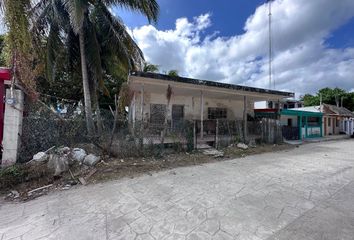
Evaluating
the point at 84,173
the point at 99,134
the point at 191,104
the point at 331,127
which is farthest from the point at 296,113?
the point at 84,173

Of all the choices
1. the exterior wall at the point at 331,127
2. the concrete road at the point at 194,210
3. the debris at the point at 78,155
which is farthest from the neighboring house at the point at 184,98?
the exterior wall at the point at 331,127

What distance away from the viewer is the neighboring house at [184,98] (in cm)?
921

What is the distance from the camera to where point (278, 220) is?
3.40 m

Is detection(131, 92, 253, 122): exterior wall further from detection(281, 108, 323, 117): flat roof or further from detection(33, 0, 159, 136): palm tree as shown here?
detection(281, 108, 323, 117): flat roof

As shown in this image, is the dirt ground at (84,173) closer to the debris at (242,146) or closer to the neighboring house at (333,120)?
the debris at (242,146)

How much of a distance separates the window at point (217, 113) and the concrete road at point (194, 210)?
858cm

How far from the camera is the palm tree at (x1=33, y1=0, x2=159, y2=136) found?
31.9 ft

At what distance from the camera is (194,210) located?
376 centimetres

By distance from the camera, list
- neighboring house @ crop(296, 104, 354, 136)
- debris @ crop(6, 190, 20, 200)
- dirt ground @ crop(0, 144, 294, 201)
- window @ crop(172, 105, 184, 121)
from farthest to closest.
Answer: neighboring house @ crop(296, 104, 354, 136) → window @ crop(172, 105, 184, 121) → dirt ground @ crop(0, 144, 294, 201) → debris @ crop(6, 190, 20, 200)

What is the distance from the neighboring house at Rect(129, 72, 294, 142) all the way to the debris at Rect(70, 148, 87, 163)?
2.08 metres

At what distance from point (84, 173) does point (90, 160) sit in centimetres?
52

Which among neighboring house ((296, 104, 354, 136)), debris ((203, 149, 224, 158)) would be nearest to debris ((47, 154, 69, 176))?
debris ((203, 149, 224, 158))

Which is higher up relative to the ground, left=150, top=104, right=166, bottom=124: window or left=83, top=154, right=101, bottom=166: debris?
left=150, top=104, right=166, bottom=124: window

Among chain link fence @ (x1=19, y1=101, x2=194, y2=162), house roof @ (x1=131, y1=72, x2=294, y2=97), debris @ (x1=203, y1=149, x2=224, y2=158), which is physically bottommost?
debris @ (x1=203, y1=149, x2=224, y2=158)
